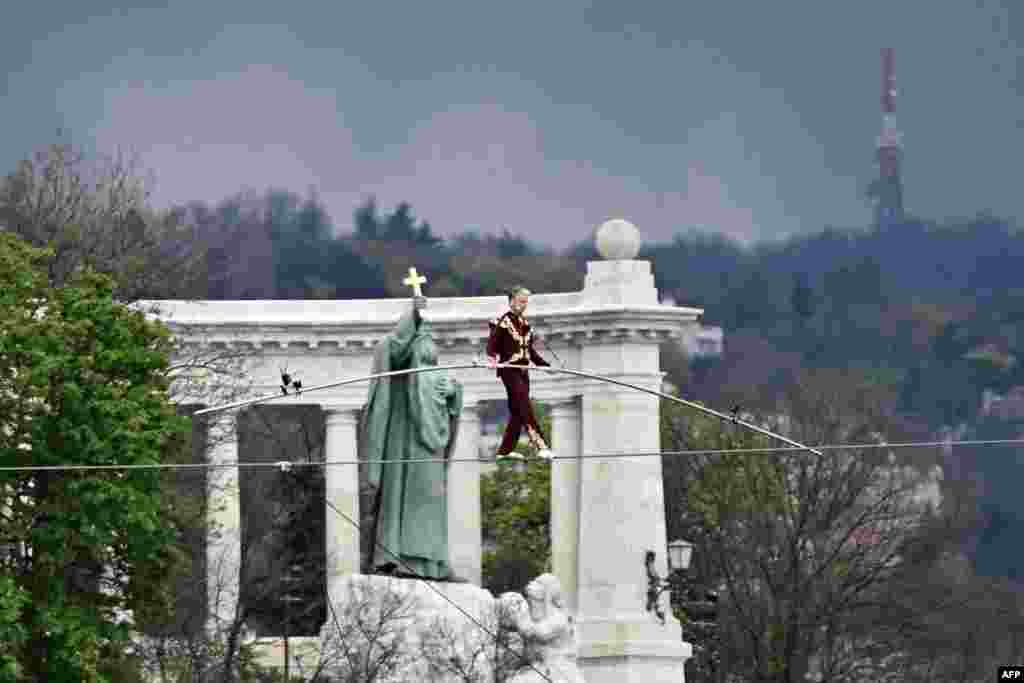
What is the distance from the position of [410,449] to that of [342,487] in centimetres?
2987

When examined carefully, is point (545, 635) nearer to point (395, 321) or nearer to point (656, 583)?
point (656, 583)

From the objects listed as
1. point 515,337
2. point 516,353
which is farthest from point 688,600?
point 516,353

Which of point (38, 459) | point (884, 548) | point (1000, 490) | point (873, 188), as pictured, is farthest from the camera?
point (873, 188)

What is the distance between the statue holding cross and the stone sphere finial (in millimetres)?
26865

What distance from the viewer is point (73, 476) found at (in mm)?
79688

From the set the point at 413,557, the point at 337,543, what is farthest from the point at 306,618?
the point at 413,557

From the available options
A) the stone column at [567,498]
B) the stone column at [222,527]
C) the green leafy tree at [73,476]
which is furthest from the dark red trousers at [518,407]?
Answer: the stone column at [567,498]

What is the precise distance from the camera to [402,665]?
81.8 metres

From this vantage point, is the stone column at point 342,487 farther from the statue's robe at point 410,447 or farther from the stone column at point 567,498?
the statue's robe at point 410,447

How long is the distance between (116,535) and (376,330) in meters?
33.3

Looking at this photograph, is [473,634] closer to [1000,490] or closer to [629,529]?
[629,529]

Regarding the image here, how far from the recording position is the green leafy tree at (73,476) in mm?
79250

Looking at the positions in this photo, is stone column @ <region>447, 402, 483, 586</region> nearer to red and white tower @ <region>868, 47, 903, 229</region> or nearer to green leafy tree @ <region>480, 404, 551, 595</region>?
green leafy tree @ <region>480, 404, 551, 595</region>

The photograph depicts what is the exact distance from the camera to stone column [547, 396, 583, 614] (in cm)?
11150
